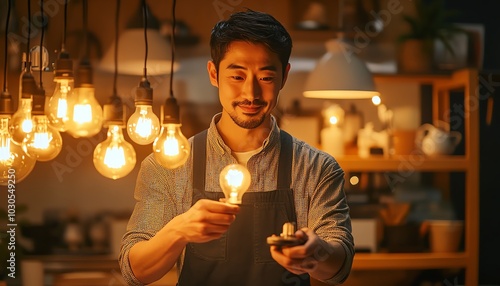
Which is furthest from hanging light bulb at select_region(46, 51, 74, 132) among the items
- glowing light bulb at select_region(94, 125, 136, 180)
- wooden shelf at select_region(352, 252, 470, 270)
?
wooden shelf at select_region(352, 252, 470, 270)

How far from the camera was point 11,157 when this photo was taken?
207 cm

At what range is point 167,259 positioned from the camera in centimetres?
197

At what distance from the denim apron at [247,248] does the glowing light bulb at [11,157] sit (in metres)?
0.49

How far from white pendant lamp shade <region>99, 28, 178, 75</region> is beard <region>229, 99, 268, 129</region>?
2098mm

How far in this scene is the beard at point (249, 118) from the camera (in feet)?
6.76

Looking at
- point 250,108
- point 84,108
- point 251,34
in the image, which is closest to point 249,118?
point 250,108

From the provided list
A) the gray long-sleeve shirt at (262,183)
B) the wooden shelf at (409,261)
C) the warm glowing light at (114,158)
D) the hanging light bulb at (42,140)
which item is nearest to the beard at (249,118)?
the gray long-sleeve shirt at (262,183)

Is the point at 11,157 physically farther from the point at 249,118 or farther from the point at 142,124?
the point at 249,118

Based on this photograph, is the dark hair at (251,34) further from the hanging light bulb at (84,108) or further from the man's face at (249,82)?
the hanging light bulb at (84,108)

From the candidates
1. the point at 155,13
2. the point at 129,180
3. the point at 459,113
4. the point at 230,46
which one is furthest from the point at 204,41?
the point at 230,46

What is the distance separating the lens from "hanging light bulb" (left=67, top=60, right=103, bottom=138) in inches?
71.9

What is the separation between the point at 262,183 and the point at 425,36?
2.32m

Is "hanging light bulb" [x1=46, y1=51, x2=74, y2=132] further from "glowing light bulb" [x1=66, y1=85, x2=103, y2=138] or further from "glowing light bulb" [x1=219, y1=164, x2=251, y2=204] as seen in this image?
"glowing light bulb" [x1=219, y1=164, x2=251, y2=204]

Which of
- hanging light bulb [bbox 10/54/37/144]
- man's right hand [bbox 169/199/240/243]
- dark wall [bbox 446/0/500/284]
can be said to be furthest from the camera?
dark wall [bbox 446/0/500/284]
